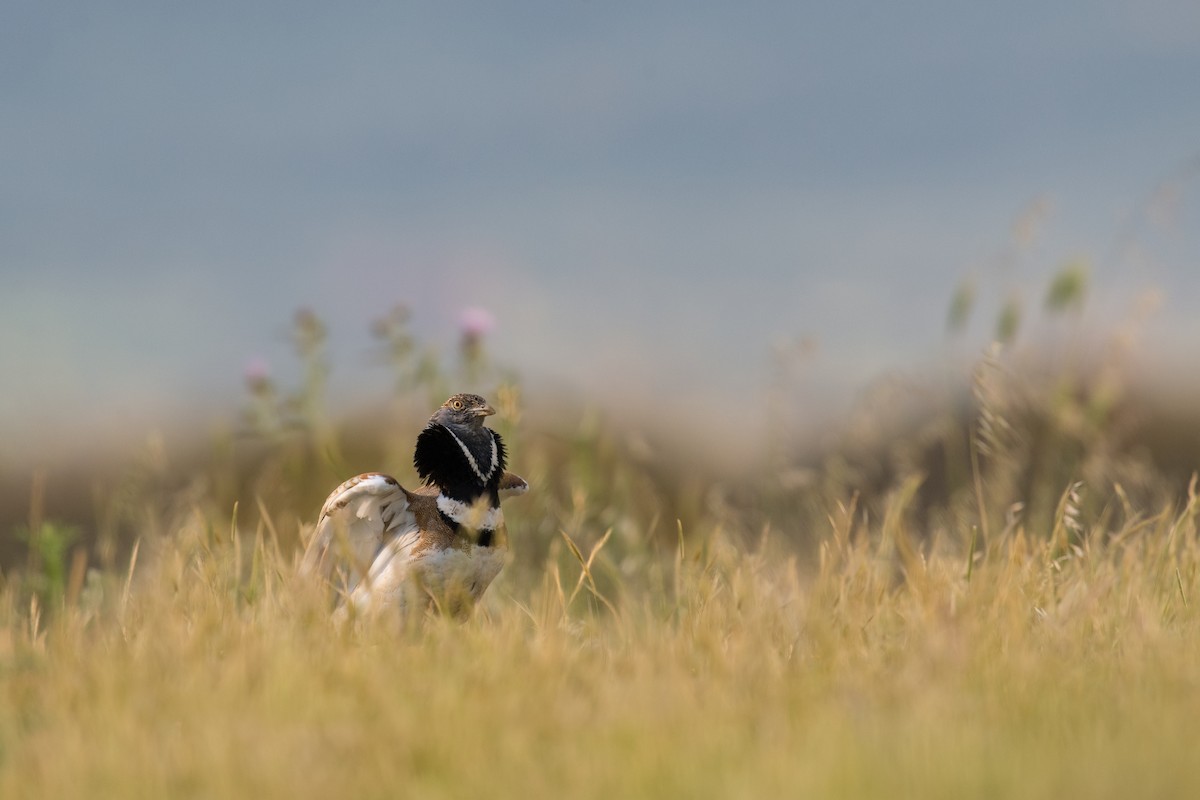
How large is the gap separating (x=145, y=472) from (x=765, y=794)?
5.23m

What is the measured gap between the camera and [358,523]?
5297 millimetres

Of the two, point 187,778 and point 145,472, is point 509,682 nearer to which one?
point 187,778

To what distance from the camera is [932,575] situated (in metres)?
4.77

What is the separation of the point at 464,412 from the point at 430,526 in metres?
0.55

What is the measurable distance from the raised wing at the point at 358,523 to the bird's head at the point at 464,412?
39 centimetres

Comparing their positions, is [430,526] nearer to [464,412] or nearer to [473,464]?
[473,464]

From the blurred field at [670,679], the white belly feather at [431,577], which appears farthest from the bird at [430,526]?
→ the blurred field at [670,679]

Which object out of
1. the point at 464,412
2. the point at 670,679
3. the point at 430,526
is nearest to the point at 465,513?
the point at 430,526

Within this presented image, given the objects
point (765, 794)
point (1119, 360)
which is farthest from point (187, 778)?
point (1119, 360)

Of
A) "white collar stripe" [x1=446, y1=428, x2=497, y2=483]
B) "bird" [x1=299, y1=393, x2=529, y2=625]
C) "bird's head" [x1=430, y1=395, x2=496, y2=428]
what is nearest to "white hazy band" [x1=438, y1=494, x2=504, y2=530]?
"bird" [x1=299, y1=393, x2=529, y2=625]

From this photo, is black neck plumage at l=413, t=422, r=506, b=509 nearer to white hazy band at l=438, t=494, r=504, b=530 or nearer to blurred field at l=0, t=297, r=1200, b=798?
white hazy band at l=438, t=494, r=504, b=530

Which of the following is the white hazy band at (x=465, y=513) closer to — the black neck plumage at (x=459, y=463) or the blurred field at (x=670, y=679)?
the black neck plumage at (x=459, y=463)

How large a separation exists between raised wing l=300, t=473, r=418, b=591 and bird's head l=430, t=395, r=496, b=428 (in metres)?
0.39

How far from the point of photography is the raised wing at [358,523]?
5012 mm
